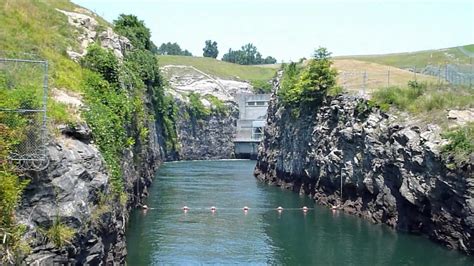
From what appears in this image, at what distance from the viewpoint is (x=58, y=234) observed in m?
21.7

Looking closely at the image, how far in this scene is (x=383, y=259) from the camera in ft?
123

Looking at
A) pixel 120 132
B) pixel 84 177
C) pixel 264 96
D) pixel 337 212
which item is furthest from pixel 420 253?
pixel 264 96

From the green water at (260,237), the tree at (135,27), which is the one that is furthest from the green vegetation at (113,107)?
the tree at (135,27)

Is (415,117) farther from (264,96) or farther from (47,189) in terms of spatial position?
(264,96)

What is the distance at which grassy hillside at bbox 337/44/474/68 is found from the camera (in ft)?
435

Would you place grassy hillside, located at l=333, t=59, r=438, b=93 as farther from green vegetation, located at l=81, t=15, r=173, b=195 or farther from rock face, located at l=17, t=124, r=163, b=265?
rock face, located at l=17, t=124, r=163, b=265

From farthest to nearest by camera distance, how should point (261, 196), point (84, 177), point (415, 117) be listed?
point (261, 196) → point (415, 117) → point (84, 177)

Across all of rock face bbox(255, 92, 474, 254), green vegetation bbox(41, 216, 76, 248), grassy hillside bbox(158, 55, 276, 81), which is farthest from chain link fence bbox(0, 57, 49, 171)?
grassy hillside bbox(158, 55, 276, 81)

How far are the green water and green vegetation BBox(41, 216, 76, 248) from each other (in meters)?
13.6

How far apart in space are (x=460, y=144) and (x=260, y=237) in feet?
51.7

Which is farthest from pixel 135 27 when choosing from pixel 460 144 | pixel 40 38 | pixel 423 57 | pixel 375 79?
pixel 423 57

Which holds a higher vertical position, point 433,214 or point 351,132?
point 351,132

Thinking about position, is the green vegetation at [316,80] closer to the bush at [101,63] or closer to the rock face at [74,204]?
the bush at [101,63]

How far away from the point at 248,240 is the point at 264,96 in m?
92.7
